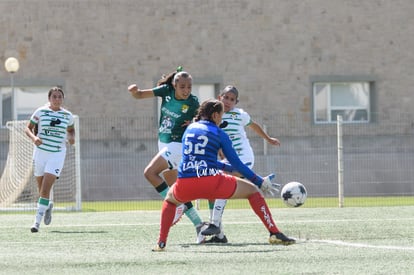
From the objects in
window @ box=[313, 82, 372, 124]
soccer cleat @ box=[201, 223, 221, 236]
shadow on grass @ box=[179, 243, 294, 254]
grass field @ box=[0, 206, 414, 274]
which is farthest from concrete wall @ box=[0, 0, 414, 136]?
soccer cleat @ box=[201, 223, 221, 236]

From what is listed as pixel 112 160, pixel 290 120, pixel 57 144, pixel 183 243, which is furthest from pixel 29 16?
pixel 183 243

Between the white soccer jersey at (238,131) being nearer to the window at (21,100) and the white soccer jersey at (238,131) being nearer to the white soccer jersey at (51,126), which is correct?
the white soccer jersey at (51,126)

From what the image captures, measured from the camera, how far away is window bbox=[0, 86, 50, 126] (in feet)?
117

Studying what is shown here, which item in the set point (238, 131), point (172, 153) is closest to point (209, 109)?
point (172, 153)

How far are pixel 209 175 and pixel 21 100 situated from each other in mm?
24874

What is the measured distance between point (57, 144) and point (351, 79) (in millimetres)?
21176

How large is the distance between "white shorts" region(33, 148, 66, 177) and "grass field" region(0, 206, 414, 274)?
845 millimetres

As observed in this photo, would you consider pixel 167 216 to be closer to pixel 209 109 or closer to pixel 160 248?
pixel 160 248

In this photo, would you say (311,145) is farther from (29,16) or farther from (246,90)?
(29,16)

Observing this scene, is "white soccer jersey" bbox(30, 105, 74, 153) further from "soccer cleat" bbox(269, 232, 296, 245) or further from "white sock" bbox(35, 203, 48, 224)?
"soccer cleat" bbox(269, 232, 296, 245)

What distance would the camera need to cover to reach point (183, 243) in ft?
42.9

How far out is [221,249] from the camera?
38.9ft

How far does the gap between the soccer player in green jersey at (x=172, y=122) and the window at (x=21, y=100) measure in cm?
2255

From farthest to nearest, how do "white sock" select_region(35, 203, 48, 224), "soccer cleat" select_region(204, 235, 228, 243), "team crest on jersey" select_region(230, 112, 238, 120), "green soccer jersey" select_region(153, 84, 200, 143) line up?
"white sock" select_region(35, 203, 48, 224) < "team crest on jersey" select_region(230, 112, 238, 120) < "green soccer jersey" select_region(153, 84, 200, 143) < "soccer cleat" select_region(204, 235, 228, 243)
